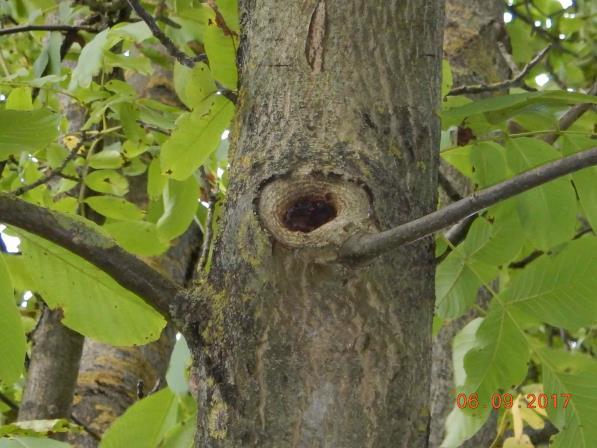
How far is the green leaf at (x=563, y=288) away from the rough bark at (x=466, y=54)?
1084mm

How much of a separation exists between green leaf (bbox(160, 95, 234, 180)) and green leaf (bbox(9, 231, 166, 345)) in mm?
197

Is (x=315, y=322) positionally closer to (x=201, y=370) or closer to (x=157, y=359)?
(x=201, y=370)

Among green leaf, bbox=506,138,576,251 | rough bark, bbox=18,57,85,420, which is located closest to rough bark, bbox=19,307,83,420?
rough bark, bbox=18,57,85,420

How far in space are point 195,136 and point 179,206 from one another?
286 mm

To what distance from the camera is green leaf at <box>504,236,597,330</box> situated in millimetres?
1148

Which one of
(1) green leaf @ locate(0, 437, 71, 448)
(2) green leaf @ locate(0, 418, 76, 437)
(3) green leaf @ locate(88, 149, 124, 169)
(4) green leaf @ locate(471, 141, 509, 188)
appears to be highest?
(3) green leaf @ locate(88, 149, 124, 169)

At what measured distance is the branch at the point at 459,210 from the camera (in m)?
0.78

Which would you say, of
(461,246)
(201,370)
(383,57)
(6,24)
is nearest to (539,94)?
(383,57)

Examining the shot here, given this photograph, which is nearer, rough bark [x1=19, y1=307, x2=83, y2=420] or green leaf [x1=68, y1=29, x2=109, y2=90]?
green leaf [x1=68, y1=29, x2=109, y2=90]

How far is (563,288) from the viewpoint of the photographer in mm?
1166

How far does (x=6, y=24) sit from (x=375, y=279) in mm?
2399

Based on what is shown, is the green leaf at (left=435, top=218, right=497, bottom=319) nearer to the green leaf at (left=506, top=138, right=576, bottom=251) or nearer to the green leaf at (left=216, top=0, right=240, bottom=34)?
the green leaf at (left=506, top=138, right=576, bottom=251)

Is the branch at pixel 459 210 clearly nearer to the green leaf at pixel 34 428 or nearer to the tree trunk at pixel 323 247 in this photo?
the tree trunk at pixel 323 247
